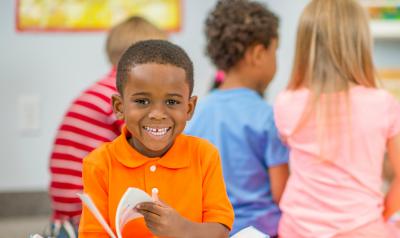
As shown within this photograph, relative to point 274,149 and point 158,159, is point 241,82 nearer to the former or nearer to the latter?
point 274,149

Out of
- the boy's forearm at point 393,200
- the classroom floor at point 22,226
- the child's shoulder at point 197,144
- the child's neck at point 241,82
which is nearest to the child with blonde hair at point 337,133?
the boy's forearm at point 393,200

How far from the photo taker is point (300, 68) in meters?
1.36

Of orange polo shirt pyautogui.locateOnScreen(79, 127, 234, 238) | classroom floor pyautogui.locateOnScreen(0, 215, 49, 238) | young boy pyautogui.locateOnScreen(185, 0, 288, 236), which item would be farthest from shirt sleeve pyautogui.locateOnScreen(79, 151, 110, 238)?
classroom floor pyautogui.locateOnScreen(0, 215, 49, 238)

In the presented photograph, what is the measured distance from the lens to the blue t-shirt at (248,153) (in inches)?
52.9

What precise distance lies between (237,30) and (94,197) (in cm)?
74

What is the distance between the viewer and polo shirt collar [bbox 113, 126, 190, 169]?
2.89 feet

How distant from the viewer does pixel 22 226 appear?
2.80 m

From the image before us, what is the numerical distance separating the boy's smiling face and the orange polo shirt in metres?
0.03

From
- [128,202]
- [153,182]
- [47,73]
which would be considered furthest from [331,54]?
[47,73]

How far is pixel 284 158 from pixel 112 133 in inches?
16.7

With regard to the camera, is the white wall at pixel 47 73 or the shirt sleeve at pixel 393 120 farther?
the white wall at pixel 47 73

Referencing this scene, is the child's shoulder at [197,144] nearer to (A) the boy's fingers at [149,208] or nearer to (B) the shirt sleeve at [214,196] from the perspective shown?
(B) the shirt sleeve at [214,196]

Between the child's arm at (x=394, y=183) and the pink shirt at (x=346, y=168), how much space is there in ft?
0.07

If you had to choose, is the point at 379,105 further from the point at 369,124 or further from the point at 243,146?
the point at 243,146
